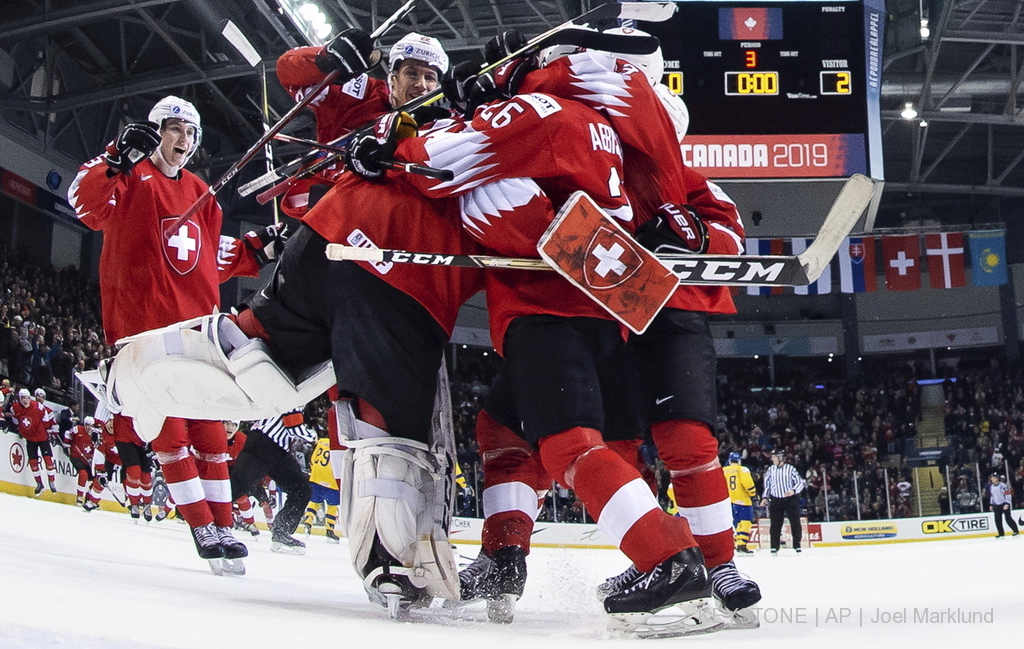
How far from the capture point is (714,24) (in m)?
8.45

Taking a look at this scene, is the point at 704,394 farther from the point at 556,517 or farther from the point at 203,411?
the point at 556,517

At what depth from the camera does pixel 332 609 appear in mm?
2166

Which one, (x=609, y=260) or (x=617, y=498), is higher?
(x=609, y=260)

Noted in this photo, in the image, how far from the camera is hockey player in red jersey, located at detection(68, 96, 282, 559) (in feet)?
10.3

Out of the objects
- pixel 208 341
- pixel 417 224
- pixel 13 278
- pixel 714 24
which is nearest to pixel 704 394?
pixel 417 224

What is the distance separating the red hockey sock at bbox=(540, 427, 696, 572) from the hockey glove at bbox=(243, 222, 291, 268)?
1597mm

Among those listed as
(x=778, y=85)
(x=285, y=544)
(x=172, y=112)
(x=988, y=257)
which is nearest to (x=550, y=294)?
(x=172, y=112)

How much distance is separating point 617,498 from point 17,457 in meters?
8.00

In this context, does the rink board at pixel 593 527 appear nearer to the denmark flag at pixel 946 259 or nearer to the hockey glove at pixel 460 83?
the denmark flag at pixel 946 259

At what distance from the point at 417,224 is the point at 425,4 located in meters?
10.5

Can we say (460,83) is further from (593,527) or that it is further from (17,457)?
(593,527)

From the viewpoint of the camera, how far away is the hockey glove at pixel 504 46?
7.82 feet

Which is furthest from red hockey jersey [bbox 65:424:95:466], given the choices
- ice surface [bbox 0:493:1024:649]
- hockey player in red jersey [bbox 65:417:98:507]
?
ice surface [bbox 0:493:1024:649]

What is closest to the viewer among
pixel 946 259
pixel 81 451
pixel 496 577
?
pixel 496 577
